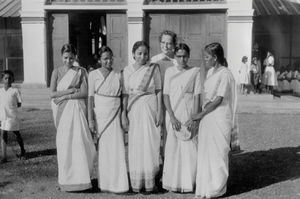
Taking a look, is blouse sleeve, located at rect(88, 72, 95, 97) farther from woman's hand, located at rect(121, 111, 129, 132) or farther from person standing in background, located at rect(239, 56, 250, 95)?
person standing in background, located at rect(239, 56, 250, 95)

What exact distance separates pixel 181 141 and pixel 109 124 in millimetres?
902

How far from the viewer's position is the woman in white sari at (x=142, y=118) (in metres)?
5.27

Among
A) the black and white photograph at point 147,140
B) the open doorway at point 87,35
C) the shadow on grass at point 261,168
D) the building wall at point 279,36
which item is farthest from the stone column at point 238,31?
the open doorway at point 87,35

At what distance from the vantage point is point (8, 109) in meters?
7.07

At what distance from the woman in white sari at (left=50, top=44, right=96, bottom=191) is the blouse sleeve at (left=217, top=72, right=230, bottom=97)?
5.54 feet

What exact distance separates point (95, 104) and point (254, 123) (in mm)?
6138

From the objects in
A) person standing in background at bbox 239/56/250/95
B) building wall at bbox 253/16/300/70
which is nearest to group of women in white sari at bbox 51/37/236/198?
person standing in background at bbox 239/56/250/95

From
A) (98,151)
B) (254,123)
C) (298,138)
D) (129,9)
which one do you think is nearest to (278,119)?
(254,123)

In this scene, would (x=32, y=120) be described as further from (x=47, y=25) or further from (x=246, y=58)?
(x=246, y=58)

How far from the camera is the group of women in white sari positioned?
5.16m

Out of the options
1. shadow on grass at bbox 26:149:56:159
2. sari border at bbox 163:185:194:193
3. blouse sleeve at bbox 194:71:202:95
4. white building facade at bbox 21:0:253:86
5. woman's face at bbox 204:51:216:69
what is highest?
white building facade at bbox 21:0:253:86

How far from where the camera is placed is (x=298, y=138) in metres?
8.77

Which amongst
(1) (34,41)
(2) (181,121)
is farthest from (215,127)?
(1) (34,41)

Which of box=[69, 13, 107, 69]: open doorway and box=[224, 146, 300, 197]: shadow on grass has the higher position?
box=[69, 13, 107, 69]: open doorway
